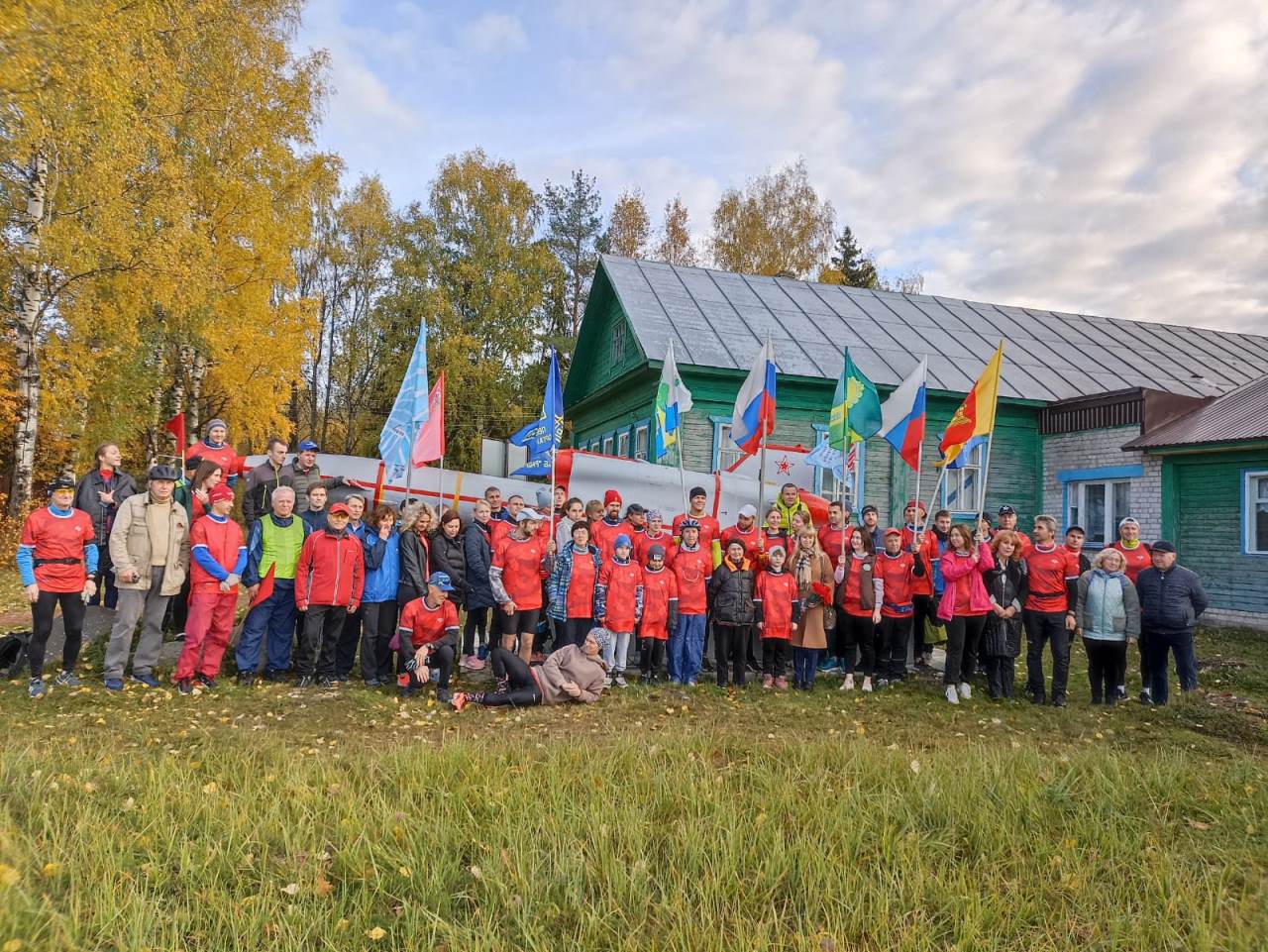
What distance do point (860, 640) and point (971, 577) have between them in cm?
142

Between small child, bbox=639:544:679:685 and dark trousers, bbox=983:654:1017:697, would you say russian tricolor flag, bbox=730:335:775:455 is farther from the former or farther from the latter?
dark trousers, bbox=983:654:1017:697

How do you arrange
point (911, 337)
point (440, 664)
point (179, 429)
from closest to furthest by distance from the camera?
point (440, 664) → point (179, 429) → point (911, 337)

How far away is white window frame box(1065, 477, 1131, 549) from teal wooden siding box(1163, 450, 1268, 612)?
1214 mm

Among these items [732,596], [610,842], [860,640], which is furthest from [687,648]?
[610,842]

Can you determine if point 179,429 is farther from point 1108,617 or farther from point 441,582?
point 1108,617

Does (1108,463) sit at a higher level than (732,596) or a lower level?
higher

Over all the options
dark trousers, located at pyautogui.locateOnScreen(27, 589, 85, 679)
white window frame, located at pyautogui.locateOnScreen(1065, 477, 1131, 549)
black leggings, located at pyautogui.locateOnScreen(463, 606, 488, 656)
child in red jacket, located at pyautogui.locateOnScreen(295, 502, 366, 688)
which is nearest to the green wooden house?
white window frame, located at pyautogui.locateOnScreen(1065, 477, 1131, 549)

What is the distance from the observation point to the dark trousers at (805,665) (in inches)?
339

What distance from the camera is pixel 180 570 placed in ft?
24.3

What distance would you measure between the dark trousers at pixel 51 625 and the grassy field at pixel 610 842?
1.13m

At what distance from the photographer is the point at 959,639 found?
8273mm

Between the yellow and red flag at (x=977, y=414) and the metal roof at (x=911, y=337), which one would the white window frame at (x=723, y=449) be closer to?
the metal roof at (x=911, y=337)

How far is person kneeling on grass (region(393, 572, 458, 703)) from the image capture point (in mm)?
7582

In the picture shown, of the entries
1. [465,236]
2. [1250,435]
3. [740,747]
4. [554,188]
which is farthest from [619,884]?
[554,188]
